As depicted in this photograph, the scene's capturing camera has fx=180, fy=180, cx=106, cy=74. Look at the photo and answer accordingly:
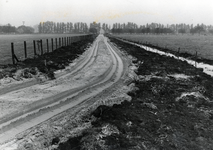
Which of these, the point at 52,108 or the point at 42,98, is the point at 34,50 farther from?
the point at 52,108

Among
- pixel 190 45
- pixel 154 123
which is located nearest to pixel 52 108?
pixel 154 123

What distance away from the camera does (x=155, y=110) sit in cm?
617

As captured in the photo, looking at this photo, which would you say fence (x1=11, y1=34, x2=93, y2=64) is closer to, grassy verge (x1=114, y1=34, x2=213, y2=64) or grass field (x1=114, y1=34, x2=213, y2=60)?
grassy verge (x1=114, y1=34, x2=213, y2=64)

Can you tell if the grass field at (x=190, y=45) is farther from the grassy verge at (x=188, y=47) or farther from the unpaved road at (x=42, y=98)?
the unpaved road at (x=42, y=98)

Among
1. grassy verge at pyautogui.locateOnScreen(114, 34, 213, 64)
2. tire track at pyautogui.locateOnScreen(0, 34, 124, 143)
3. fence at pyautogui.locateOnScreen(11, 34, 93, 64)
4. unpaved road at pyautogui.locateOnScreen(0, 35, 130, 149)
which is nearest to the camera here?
tire track at pyautogui.locateOnScreen(0, 34, 124, 143)

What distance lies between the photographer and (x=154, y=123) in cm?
521

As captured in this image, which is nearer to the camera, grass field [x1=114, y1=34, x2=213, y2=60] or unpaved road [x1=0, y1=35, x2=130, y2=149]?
unpaved road [x1=0, y1=35, x2=130, y2=149]

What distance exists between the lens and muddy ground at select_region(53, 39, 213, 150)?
418 cm

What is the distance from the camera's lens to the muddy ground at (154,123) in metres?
4.18

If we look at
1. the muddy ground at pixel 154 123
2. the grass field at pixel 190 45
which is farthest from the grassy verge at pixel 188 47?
the muddy ground at pixel 154 123

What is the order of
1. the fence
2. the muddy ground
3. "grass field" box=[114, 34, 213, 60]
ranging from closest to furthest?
the muddy ground, the fence, "grass field" box=[114, 34, 213, 60]

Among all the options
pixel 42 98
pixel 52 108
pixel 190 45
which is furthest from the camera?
pixel 190 45

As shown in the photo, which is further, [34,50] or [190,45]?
[190,45]

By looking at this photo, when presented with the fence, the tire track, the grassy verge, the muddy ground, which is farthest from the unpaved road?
the grassy verge
